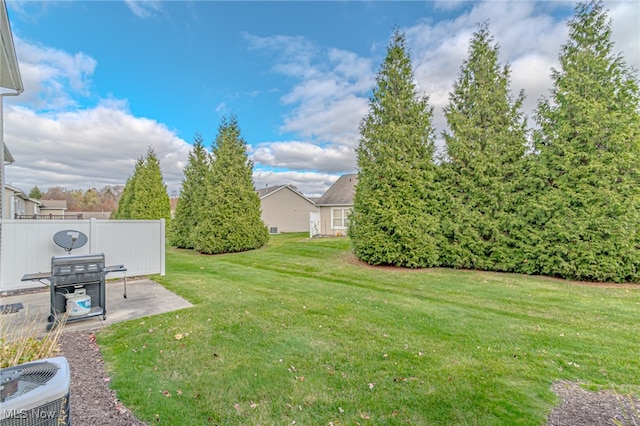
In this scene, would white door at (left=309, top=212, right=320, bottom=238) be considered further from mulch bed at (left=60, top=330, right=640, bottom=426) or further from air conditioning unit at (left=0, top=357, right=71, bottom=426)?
air conditioning unit at (left=0, top=357, right=71, bottom=426)

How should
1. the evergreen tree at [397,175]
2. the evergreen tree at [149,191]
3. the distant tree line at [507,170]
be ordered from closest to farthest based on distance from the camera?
the distant tree line at [507,170], the evergreen tree at [397,175], the evergreen tree at [149,191]

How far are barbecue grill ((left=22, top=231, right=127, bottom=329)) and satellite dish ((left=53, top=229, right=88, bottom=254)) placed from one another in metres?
0.64

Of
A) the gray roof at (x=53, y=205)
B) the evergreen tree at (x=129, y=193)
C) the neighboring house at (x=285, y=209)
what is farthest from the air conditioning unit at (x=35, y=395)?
the gray roof at (x=53, y=205)

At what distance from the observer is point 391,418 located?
8.36 ft

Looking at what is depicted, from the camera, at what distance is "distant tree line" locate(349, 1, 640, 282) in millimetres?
7793

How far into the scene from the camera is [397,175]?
391 inches

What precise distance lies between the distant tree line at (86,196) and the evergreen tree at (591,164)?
170 feet

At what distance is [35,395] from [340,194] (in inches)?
771

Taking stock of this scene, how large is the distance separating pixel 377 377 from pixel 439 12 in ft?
32.2

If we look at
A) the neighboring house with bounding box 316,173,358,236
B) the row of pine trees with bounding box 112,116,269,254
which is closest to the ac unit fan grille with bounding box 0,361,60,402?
the row of pine trees with bounding box 112,116,269,254

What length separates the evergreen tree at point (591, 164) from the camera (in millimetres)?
7672

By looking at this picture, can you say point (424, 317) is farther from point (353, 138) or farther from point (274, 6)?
point (274, 6)

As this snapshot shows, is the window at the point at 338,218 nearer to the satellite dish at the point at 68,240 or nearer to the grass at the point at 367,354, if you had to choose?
the grass at the point at 367,354

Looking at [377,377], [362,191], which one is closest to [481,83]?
[362,191]
